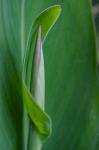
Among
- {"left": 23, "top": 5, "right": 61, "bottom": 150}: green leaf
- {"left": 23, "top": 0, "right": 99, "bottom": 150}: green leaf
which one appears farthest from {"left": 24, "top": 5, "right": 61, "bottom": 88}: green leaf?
{"left": 23, "top": 0, "right": 99, "bottom": 150}: green leaf

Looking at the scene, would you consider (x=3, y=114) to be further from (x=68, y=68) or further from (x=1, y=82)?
(x=68, y=68)

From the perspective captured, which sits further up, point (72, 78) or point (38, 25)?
point (38, 25)

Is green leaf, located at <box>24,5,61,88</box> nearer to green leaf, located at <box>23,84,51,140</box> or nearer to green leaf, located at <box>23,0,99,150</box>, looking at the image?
Result: green leaf, located at <box>23,84,51,140</box>

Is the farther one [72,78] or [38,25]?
[72,78]

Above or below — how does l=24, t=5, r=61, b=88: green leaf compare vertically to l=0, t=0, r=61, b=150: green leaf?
above

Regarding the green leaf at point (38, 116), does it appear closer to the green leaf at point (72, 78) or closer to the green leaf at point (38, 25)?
the green leaf at point (38, 25)

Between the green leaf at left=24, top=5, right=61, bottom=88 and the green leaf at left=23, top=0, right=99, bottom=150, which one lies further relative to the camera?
the green leaf at left=23, top=0, right=99, bottom=150

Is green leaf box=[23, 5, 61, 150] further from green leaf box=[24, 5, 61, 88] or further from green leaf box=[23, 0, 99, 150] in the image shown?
green leaf box=[23, 0, 99, 150]

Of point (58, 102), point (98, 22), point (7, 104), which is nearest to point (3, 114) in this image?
point (7, 104)

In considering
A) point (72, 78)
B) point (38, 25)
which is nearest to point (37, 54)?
point (38, 25)

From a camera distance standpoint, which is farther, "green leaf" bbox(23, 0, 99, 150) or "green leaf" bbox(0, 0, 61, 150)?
"green leaf" bbox(23, 0, 99, 150)

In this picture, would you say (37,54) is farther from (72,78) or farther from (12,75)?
(72,78)
